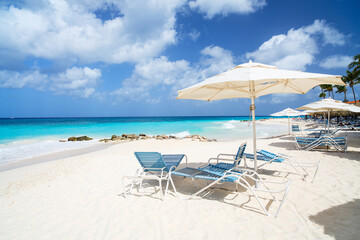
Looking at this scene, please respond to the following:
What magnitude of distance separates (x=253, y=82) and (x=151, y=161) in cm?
256

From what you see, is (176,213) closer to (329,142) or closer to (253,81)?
(253,81)

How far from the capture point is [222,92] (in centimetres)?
491

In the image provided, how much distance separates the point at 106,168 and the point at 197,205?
148 inches

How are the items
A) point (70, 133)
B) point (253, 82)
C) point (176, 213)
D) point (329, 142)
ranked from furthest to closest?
point (70, 133) → point (329, 142) → point (253, 82) → point (176, 213)

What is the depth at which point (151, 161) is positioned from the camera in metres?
3.80

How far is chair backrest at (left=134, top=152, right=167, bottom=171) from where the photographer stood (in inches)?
146

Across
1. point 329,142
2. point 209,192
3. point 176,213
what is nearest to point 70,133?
point 209,192

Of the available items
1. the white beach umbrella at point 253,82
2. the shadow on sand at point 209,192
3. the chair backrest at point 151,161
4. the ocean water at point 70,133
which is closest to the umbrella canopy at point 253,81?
the white beach umbrella at point 253,82

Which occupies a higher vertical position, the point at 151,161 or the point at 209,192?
the point at 151,161

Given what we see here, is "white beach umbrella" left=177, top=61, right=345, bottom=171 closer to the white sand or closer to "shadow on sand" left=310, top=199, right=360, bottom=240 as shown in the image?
the white sand

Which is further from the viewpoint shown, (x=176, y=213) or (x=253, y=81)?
(x=253, y=81)

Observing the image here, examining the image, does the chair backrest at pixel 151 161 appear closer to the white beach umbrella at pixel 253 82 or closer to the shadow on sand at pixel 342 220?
the white beach umbrella at pixel 253 82

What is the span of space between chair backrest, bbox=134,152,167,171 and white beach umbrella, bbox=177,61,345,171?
1.42 m

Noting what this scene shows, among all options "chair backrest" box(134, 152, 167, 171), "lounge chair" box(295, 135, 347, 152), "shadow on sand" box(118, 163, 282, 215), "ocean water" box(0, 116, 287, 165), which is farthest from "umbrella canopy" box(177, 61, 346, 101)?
"lounge chair" box(295, 135, 347, 152)
